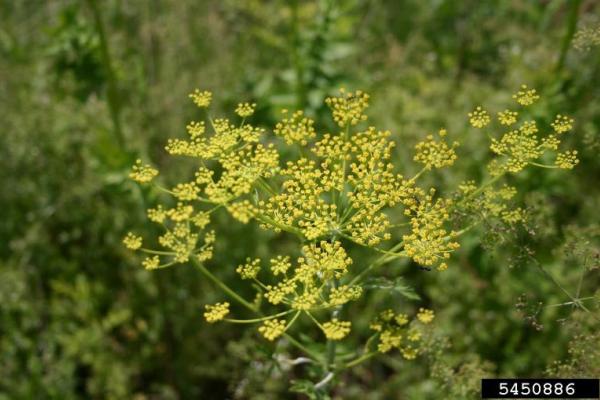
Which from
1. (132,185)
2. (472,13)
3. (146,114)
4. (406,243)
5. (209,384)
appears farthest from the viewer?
(472,13)

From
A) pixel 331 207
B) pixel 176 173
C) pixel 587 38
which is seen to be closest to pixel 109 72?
pixel 176 173

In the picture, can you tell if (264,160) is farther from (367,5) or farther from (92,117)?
(367,5)

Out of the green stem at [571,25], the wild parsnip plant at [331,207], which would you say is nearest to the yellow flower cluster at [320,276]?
the wild parsnip plant at [331,207]

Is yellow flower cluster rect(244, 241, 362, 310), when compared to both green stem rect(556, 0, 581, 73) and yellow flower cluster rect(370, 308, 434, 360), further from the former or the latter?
green stem rect(556, 0, 581, 73)

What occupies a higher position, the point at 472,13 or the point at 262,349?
the point at 472,13

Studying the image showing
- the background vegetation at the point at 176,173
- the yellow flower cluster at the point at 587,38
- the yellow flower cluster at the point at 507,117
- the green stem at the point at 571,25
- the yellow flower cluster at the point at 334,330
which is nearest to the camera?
the yellow flower cluster at the point at 334,330

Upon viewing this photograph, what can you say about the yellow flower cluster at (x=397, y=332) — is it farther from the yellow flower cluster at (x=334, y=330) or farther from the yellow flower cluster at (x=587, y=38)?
the yellow flower cluster at (x=587, y=38)

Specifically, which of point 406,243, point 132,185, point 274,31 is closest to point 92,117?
point 132,185

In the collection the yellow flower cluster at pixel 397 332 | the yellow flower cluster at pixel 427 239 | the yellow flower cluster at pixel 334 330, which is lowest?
the yellow flower cluster at pixel 334 330

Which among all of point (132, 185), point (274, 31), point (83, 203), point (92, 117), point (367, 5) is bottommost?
point (132, 185)
